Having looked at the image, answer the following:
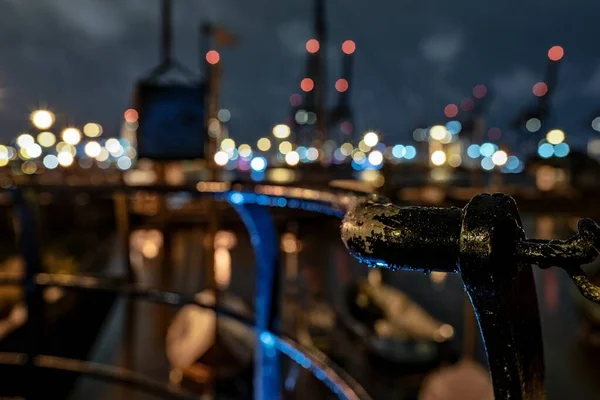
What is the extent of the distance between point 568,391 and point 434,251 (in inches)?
434

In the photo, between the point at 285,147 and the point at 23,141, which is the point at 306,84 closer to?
the point at 285,147

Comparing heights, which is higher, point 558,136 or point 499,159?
point 558,136

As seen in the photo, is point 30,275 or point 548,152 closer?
point 30,275

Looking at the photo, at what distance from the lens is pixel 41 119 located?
685cm

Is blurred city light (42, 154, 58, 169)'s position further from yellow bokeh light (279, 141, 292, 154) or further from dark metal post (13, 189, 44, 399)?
yellow bokeh light (279, 141, 292, 154)

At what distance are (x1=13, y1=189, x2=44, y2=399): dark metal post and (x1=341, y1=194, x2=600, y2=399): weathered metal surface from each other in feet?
5.15

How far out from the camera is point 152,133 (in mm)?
5012

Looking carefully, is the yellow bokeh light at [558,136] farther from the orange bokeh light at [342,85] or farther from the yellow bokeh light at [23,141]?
the orange bokeh light at [342,85]

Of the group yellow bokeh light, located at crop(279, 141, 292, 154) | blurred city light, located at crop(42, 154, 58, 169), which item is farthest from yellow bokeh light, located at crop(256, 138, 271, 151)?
blurred city light, located at crop(42, 154, 58, 169)

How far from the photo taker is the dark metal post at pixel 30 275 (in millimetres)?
1803

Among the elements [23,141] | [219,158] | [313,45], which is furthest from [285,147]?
[23,141]

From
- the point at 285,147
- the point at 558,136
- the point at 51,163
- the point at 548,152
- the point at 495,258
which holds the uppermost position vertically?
the point at 285,147

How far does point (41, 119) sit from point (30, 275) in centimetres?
572

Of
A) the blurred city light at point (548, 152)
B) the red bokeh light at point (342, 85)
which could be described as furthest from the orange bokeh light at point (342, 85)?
the blurred city light at point (548, 152)
